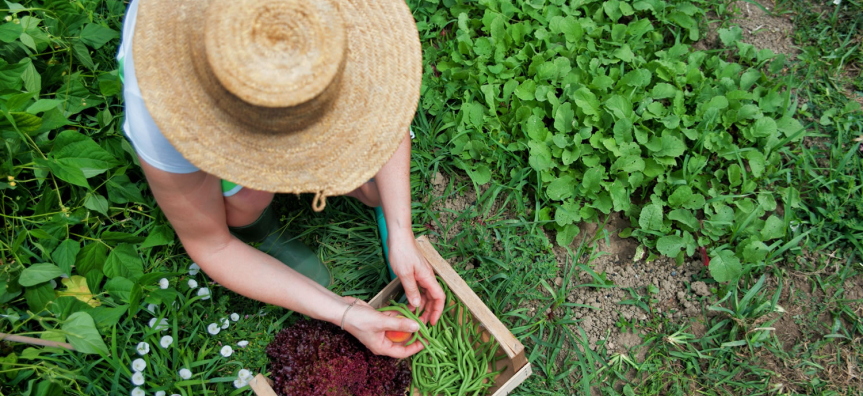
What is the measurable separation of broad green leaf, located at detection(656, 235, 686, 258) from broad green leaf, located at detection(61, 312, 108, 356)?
229 centimetres

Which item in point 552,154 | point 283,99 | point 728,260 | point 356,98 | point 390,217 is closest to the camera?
point 283,99

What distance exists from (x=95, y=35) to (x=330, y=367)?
192cm

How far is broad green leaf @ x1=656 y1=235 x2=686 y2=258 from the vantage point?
2.37 metres

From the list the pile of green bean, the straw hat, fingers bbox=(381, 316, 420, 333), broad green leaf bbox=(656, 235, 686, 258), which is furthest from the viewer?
broad green leaf bbox=(656, 235, 686, 258)

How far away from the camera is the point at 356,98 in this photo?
4.21ft

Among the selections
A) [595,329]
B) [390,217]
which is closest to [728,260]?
[595,329]

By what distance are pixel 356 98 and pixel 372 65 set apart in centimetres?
10

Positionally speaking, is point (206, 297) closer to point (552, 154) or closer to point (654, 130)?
point (552, 154)

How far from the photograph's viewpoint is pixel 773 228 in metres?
2.37

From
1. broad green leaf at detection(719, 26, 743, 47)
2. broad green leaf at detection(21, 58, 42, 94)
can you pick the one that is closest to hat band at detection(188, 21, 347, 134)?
broad green leaf at detection(21, 58, 42, 94)

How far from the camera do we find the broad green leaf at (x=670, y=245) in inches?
93.1

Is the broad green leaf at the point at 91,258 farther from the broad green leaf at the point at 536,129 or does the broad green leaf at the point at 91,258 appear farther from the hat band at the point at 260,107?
the broad green leaf at the point at 536,129

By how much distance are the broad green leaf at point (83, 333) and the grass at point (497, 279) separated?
135 millimetres

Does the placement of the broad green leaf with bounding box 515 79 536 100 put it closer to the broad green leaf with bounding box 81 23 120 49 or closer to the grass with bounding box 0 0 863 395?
the grass with bounding box 0 0 863 395
